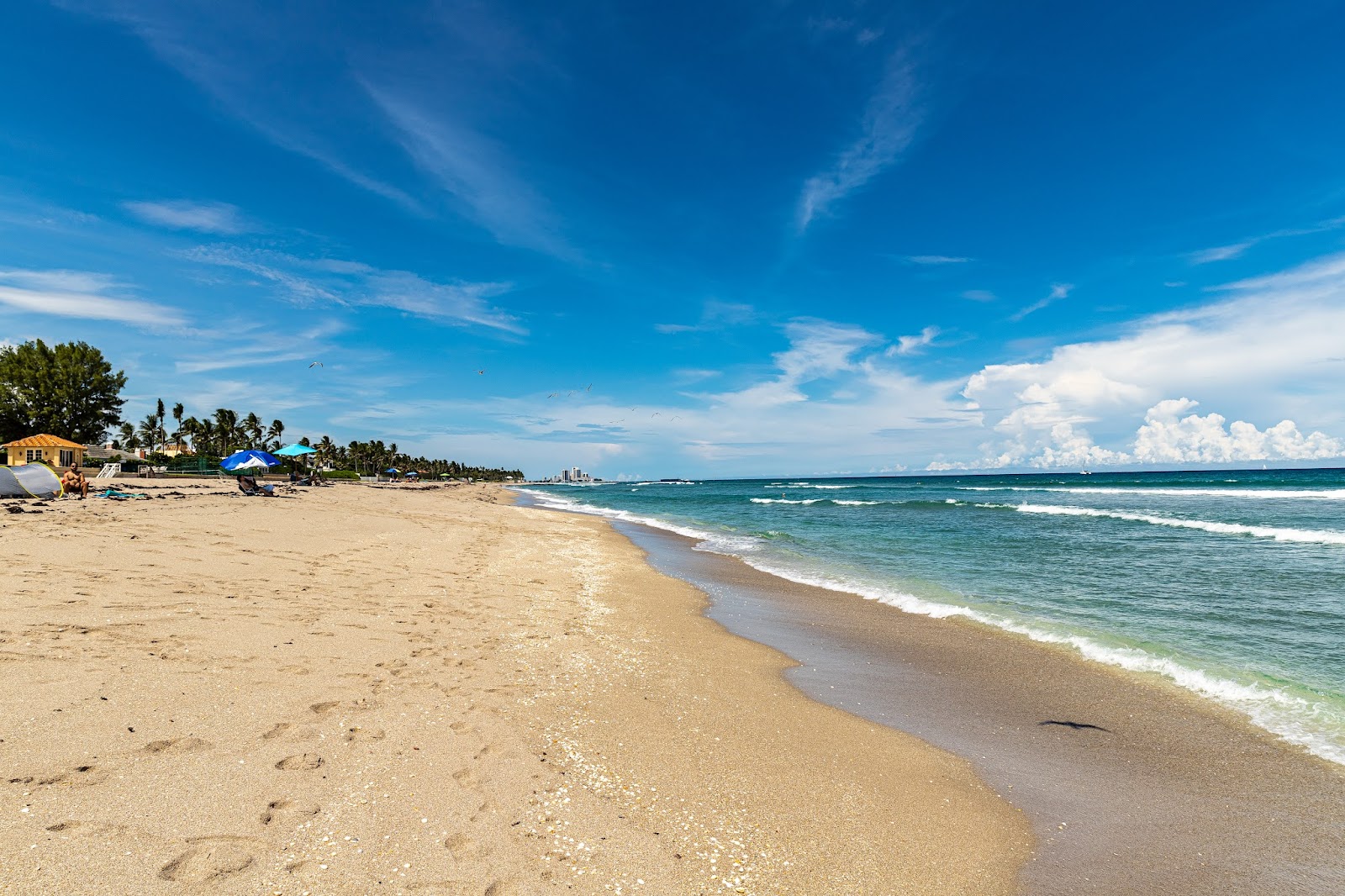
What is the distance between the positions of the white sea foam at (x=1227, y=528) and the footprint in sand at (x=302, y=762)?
30.9 meters

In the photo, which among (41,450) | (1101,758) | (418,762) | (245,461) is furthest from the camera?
(41,450)

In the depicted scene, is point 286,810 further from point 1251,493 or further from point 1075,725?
point 1251,493

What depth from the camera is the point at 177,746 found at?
405 cm

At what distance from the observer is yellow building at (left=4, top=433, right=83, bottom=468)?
40.4m

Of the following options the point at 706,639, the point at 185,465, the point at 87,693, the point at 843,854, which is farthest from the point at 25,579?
the point at 185,465

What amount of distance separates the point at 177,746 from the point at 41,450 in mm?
56740

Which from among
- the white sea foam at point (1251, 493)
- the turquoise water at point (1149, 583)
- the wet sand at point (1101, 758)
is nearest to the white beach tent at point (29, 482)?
the turquoise water at point (1149, 583)

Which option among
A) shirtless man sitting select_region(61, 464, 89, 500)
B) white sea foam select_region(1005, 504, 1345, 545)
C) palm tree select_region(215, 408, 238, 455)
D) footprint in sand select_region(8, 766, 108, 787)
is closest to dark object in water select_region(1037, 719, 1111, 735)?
footprint in sand select_region(8, 766, 108, 787)

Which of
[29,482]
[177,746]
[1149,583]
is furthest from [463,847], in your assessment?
[29,482]

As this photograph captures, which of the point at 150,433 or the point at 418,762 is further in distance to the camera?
the point at 150,433

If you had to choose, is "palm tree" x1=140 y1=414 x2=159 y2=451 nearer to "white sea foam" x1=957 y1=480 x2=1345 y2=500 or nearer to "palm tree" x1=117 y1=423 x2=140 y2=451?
"palm tree" x1=117 y1=423 x2=140 y2=451

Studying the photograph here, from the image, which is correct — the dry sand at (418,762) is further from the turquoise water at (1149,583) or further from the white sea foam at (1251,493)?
the white sea foam at (1251,493)

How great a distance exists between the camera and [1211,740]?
5.90 m

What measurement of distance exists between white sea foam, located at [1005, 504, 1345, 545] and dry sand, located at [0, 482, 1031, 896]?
26449mm
